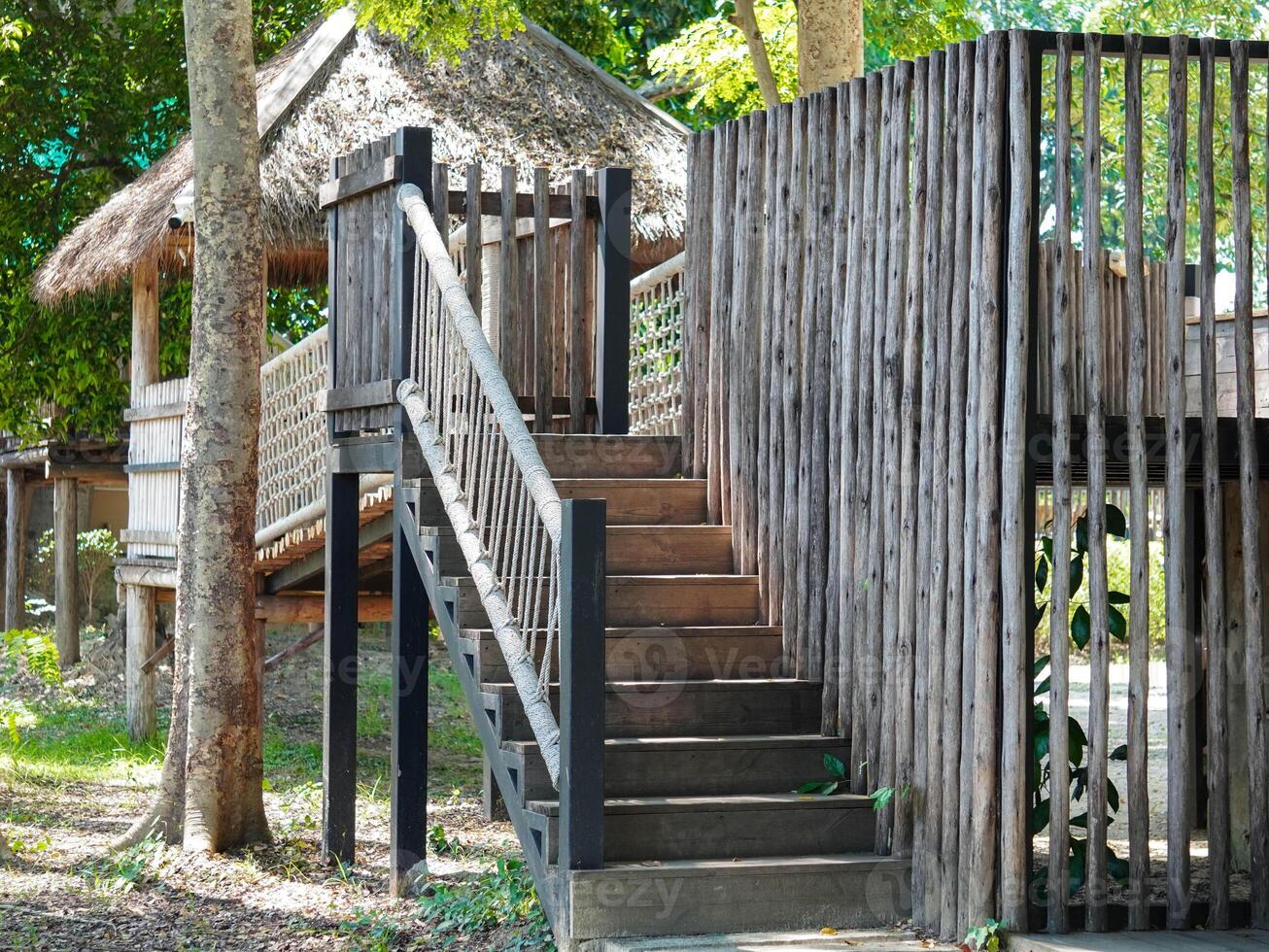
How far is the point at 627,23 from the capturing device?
19141 millimetres

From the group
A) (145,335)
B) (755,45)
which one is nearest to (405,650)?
(145,335)

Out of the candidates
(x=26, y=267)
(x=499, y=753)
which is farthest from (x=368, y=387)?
(x=26, y=267)

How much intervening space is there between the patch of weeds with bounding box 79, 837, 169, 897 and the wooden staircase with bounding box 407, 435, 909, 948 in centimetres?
210

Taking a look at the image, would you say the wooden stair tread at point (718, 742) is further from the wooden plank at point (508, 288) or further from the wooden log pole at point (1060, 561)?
the wooden plank at point (508, 288)

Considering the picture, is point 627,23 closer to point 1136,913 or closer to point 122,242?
point 122,242

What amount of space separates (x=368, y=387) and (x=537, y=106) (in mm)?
5161

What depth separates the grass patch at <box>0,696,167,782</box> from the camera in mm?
11070

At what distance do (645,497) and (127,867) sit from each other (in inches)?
117

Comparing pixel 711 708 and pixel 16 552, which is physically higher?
pixel 16 552

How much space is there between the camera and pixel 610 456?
24.2ft

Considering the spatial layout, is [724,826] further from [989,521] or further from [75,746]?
[75,746]

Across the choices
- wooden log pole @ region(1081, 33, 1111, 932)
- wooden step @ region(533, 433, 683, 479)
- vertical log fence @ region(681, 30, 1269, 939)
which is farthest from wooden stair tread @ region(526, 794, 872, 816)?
wooden step @ region(533, 433, 683, 479)

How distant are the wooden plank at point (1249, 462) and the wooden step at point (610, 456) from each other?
2.72 metres

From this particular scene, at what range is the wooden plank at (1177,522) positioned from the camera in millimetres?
5332
